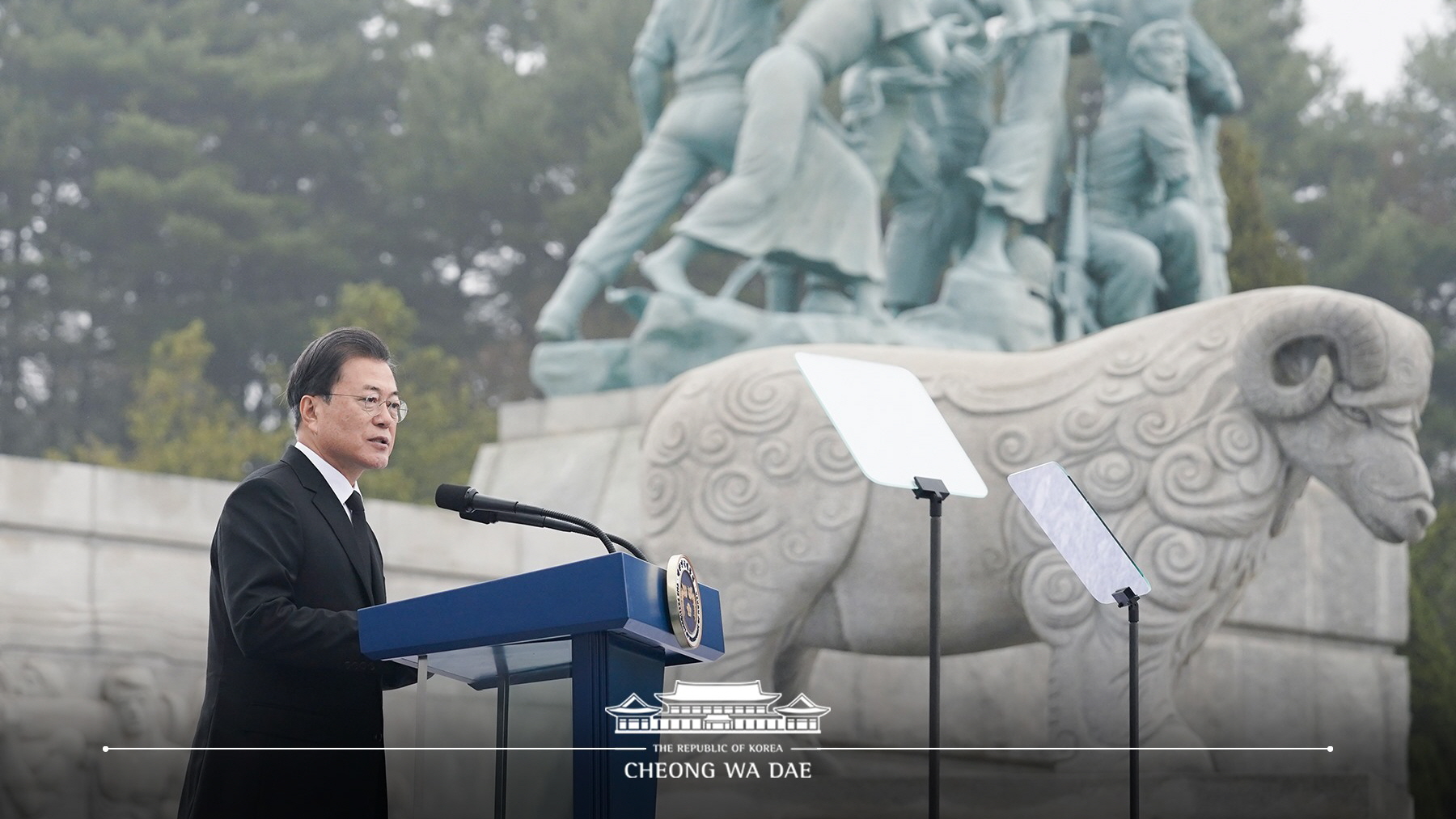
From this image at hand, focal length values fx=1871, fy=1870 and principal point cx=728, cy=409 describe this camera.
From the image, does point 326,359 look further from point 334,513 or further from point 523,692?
point 523,692

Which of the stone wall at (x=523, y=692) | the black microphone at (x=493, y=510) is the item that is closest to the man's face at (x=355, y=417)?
the black microphone at (x=493, y=510)

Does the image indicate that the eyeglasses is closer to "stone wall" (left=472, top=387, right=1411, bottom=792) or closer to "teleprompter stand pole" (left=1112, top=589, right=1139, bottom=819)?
"teleprompter stand pole" (left=1112, top=589, right=1139, bottom=819)

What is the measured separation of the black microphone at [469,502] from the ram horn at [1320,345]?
2.60m

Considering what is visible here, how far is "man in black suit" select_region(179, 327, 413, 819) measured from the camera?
2229mm

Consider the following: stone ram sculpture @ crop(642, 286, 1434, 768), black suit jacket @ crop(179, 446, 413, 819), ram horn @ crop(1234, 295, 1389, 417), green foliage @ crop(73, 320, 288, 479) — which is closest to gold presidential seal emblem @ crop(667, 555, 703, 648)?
black suit jacket @ crop(179, 446, 413, 819)

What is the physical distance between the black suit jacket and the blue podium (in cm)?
11

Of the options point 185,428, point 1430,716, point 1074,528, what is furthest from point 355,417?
point 185,428

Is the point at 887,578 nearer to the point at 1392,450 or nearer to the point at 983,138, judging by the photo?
the point at 1392,450

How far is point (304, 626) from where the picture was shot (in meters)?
2.21

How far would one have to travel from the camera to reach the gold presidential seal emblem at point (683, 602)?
2.21 m

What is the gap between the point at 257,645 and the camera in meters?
2.20

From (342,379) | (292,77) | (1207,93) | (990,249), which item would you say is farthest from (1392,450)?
(292,77)

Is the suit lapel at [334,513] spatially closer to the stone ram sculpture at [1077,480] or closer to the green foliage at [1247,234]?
the stone ram sculpture at [1077,480]

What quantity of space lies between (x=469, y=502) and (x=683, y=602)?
293mm
